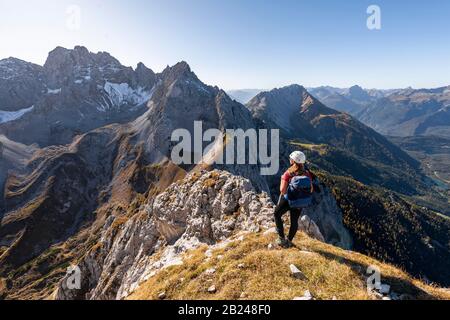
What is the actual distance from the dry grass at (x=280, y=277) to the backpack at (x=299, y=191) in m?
2.70

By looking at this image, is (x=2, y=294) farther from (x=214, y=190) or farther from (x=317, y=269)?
(x=317, y=269)

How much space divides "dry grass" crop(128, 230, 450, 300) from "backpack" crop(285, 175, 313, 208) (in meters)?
2.70

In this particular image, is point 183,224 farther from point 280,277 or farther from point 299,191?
Result: point 280,277

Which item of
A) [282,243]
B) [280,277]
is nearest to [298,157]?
[282,243]

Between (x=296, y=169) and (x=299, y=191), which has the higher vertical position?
(x=296, y=169)

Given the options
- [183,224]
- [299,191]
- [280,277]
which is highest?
[299,191]

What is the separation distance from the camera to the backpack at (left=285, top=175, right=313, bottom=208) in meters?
15.7

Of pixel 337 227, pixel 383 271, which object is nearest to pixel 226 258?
pixel 383 271

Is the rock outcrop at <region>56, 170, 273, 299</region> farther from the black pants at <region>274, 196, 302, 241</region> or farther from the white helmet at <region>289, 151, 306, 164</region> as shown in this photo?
the white helmet at <region>289, 151, 306, 164</region>

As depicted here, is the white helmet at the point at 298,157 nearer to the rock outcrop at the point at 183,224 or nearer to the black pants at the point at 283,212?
the black pants at the point at 283,212

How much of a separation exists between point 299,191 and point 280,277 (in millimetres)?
4302

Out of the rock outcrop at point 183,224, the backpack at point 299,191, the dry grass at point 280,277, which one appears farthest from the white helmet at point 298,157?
the rock outcrop at point 183,224

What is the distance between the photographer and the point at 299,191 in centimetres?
1574

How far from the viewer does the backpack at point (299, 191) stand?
51.4ft
